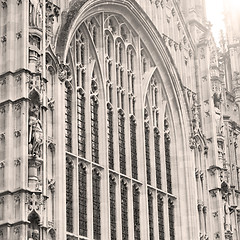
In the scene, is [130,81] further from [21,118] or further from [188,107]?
[21,118]

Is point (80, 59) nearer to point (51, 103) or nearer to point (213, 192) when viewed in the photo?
point (51, 103)

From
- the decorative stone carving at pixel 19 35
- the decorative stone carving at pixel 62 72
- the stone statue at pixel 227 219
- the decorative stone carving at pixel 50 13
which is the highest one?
the decorative stone carving at pixel 50 13

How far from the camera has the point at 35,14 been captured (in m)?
28.3

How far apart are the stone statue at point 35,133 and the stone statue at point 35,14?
330 cm

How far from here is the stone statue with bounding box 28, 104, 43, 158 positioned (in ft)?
85.8

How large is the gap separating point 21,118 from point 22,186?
2.42m

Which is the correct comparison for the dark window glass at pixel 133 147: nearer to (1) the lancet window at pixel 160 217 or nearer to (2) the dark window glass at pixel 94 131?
(1) the lancet window at pixel 160 217

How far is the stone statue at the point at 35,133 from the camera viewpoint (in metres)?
26.2

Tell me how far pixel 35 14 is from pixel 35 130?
464 centimetres

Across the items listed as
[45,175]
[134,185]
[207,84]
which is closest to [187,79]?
[207,84]

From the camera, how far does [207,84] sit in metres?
39.0

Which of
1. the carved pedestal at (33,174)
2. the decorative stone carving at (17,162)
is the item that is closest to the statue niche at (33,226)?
the carved pedestal at (33,174)

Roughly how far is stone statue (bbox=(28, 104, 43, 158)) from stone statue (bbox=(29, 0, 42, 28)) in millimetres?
3302

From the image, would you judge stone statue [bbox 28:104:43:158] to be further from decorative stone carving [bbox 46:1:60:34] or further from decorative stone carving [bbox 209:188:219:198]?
decorative stone carving [bbox 209:188:219:198]
